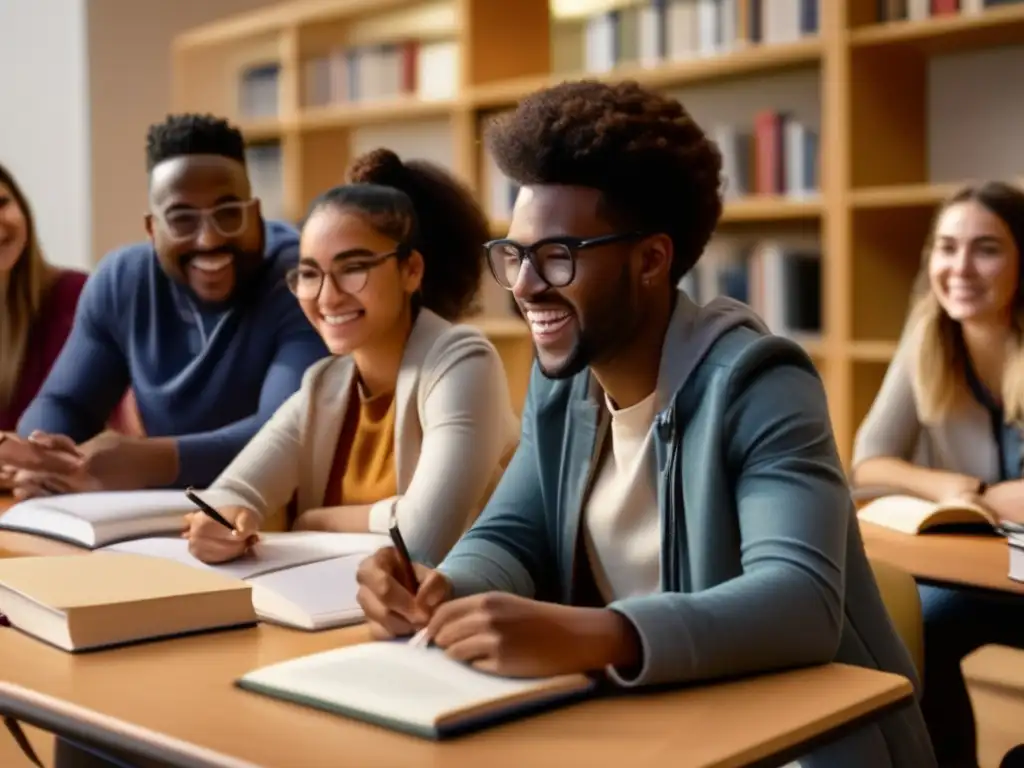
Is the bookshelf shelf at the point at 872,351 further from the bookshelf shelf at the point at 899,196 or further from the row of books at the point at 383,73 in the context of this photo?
the row of books at the point at 383,73

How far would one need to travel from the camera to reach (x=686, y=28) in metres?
4.12

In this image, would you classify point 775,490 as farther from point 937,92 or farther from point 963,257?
point 937,92

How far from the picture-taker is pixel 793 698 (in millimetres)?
1101

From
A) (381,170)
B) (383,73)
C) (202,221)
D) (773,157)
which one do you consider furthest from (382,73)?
(381,170)

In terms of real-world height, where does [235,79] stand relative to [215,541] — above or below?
above

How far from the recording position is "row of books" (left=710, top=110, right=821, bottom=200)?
396cm

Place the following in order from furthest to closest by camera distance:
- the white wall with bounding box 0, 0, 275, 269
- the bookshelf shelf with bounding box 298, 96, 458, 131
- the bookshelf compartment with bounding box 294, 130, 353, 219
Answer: the white wall with bounding box 0, 0, 275, 269 < the bookshelf compartment with bounding box 294, 130, 353, 219 < the bookshelf shelf with bounding box 298, 96, 458, 131

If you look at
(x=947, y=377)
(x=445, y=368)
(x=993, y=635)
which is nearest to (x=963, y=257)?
(x=947, y=377)

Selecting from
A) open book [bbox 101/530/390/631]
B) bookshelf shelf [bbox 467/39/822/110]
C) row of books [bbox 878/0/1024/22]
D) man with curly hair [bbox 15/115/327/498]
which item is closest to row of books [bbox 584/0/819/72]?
bookshelf shelf [bbox 467/39/822/110]

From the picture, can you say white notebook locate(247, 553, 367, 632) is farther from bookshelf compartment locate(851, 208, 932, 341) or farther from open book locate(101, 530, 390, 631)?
bookshelf compartment locate(851, 208, 932, 341)

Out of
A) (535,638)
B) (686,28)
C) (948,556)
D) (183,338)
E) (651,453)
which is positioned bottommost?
(948,556)

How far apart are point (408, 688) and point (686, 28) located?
3373 mm

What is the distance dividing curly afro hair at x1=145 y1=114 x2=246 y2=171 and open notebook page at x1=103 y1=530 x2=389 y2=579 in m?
0.83

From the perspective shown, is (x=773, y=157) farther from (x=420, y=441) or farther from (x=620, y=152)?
(x=620, y=152)
